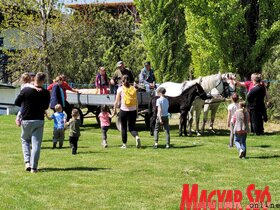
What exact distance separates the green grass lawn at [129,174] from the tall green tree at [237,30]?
5.89 m

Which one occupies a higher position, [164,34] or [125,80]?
[164,34]

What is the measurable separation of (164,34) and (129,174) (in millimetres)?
23454

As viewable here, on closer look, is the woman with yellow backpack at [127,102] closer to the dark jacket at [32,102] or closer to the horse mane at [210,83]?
the dark jacket at [32,102]

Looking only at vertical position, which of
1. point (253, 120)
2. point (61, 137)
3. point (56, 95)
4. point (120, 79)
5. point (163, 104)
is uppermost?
point (120, 79)

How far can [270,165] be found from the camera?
12672 millimetres

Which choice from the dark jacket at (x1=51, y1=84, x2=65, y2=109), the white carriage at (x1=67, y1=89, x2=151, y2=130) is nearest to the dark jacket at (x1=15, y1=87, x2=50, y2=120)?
the dark jacket at (x1=51, y1=84, x2=65, y2=109)

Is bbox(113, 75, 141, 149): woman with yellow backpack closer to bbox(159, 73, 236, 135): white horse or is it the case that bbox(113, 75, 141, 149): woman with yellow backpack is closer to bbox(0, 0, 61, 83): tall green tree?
bbox(159, 73, 236, 135): white horse

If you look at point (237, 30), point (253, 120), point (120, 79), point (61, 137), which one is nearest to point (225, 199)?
point (61, 137)

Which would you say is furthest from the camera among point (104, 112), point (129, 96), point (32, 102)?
point (104, 112)

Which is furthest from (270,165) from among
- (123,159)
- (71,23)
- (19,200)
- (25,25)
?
(71,23)

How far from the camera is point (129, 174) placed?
11.6m

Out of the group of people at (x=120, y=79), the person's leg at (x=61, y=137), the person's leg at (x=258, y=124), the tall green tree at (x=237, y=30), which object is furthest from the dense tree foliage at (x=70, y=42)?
the person's leg at (x=61, y=137)

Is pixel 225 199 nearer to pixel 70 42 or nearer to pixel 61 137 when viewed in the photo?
pixel 61 137

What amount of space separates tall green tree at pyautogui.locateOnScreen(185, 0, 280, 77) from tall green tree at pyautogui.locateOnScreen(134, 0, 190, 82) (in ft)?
36.3
